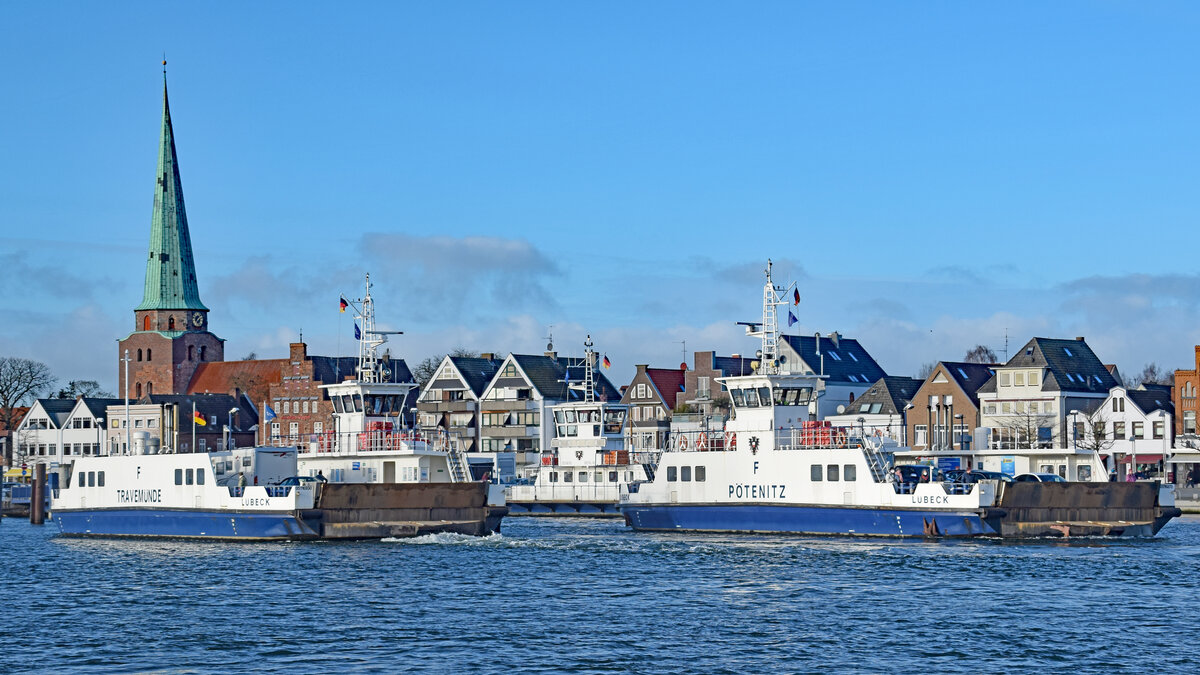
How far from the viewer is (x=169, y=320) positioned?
515 ft

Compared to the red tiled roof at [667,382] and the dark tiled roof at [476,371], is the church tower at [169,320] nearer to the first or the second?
the dark tiled roof at [476,371]

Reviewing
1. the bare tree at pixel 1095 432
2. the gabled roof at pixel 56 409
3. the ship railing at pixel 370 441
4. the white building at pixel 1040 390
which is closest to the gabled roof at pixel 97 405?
the gabled roof at pixel 56 409

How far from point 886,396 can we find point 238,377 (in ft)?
215

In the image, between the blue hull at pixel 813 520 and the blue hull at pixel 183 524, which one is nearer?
the blue hull at pixel 813 520

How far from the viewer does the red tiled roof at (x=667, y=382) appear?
4582 inches

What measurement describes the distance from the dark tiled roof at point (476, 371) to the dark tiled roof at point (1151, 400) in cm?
4418

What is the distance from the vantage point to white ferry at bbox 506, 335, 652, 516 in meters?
84.6

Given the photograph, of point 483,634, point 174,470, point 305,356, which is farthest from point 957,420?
point 483,634

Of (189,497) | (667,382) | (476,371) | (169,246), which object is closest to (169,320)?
(169,246)

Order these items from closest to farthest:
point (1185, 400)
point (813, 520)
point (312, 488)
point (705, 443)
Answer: point (312, 488) < point (813, 520) < point (705, 443) < point (1185, 400)

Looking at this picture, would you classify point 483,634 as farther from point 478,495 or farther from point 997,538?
point 997,538

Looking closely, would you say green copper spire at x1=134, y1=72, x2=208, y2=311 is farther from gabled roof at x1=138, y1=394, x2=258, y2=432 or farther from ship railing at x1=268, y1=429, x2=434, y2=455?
ship railing at x1=268, y1=429, x2=434, y2=455

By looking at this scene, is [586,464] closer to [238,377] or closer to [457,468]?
[457,468]

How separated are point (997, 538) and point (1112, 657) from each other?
24.3 m
